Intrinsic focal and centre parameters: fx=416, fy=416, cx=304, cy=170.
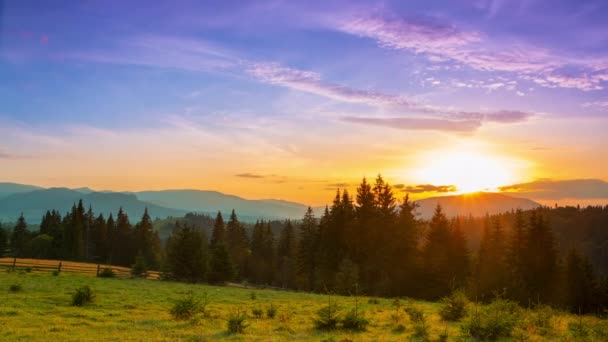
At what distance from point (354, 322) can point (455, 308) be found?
21.0 ft

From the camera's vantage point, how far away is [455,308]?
2088cm

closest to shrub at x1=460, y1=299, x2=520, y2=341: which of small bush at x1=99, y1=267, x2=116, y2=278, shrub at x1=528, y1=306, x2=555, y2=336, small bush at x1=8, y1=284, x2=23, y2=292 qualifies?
shrub at x1=528, y1=306, x2=555, y2=336

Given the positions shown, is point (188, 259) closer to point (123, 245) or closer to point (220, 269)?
point (220, 269)

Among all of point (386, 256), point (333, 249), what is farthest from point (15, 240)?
point (386, 256)

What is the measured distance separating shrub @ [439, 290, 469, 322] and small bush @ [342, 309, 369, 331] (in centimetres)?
545

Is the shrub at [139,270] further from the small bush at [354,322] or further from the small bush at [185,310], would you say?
the small bush at [354,322]

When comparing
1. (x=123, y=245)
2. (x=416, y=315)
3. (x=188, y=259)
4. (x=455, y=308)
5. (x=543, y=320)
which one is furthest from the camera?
(x=123, y=245)

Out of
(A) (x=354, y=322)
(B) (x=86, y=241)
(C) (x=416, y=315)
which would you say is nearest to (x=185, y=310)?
(A) (x=354, y=322)

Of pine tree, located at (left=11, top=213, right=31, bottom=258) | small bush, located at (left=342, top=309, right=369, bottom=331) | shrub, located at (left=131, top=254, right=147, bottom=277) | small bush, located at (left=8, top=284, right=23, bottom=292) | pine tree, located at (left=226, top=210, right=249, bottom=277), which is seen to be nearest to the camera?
small bush, located at (left=342, top=309, right=369, bottom=331)

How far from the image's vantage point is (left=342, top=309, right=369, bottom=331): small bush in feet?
57.4

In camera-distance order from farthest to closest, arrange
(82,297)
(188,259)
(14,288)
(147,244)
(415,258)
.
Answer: (147,244)
(188,259)
(415,258)
(14,288)
(82,297)

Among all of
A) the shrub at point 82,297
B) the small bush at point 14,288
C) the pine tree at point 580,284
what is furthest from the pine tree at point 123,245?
the pine tree at point 580,284

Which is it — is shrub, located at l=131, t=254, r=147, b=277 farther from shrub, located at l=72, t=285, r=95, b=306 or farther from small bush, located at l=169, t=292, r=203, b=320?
small bush, located at l=169, t=292, r=203, b=320

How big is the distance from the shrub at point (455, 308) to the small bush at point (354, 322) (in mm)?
5453
